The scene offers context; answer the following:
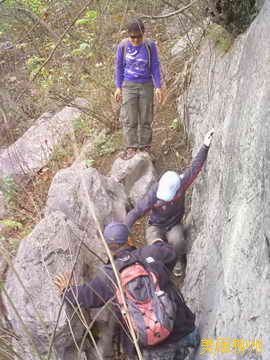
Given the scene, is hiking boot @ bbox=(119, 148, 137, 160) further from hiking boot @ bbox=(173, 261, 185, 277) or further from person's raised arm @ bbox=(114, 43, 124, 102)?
hiking boot @ bbox=(173, 261, 185, 277)

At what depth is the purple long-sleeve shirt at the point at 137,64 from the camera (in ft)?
17.0

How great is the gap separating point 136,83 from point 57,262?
2.48m

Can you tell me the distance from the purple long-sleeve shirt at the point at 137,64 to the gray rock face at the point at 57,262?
1.25m

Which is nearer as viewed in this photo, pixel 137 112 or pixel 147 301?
pixel 147 301

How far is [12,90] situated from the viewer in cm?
866

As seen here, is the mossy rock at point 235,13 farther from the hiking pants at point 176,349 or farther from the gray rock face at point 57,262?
the hiking pants at point 176,349

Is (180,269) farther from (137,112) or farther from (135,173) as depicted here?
(137,112)

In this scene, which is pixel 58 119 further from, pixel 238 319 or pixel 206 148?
pixel 238 319

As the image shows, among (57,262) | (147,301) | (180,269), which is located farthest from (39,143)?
(147,301)

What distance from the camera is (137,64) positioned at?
5.23 meters

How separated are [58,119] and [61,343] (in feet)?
14.6

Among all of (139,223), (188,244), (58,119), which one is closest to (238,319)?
(188,244)

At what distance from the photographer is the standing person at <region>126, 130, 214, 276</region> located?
14.1ft

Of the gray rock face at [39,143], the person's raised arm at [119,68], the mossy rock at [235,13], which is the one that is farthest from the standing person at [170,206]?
the gray rock face at [39,143]
